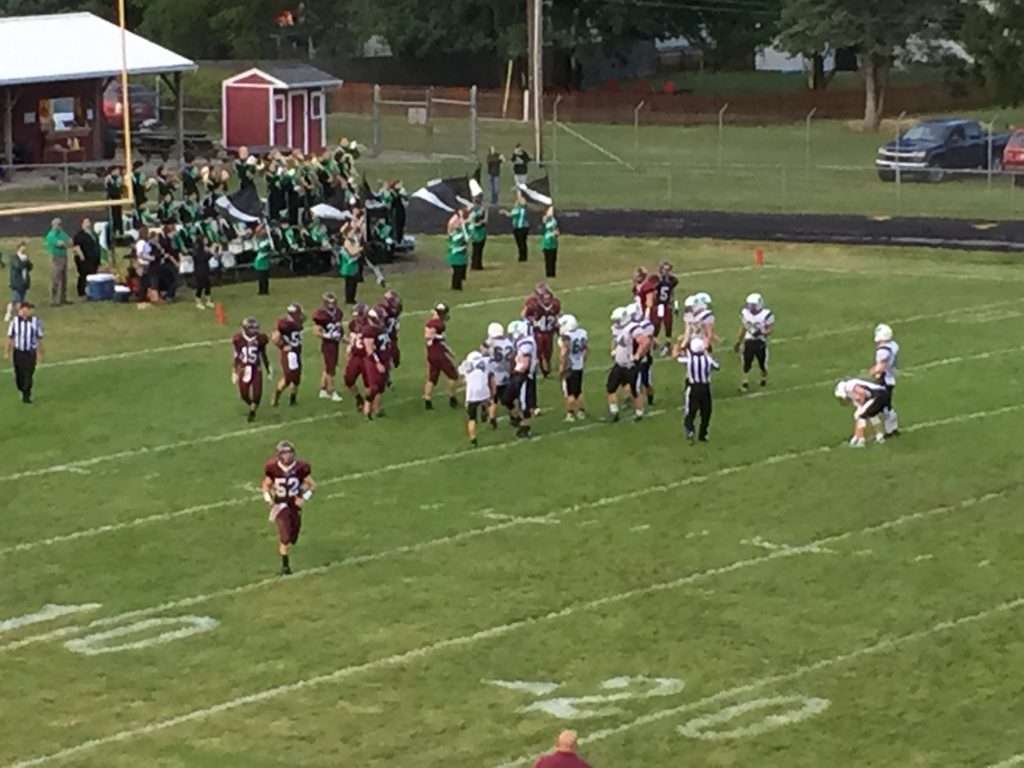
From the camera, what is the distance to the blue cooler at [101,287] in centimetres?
3334

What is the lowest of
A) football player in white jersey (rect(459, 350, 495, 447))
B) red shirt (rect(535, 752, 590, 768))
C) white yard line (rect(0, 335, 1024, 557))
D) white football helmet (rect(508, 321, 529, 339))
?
white yard line (rect(0, 335, 1024, 557))

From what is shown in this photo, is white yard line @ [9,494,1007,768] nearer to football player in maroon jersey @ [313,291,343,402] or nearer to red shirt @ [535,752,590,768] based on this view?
red shirt @ [535,752,590,768]

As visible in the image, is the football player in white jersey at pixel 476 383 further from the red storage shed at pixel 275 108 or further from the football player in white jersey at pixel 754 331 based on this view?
the red storage shed at pixel 275 108

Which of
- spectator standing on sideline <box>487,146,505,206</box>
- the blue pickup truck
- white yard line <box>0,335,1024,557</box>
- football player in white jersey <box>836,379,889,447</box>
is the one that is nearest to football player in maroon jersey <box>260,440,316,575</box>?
white yard line <box>0,335,1024,557</box>

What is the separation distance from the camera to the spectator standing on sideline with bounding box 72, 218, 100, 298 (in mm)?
33125

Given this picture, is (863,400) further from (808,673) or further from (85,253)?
(85,253)

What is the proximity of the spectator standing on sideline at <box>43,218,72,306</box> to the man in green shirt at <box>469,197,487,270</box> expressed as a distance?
6.21m

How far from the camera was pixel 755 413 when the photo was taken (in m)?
25.3

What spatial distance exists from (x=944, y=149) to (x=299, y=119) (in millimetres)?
15741

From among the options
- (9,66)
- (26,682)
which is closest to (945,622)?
(26,682)

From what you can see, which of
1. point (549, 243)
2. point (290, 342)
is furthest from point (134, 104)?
point (290, 342)

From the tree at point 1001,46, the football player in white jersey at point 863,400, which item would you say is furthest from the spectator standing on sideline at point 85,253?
the tree at point 1001,46

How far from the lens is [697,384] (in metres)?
23.3

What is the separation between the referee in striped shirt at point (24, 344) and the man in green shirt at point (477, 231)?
33.7ft
